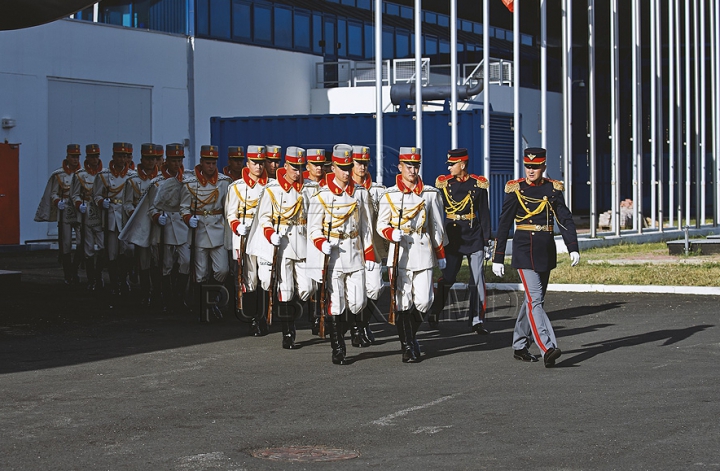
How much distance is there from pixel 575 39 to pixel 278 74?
50.0ft

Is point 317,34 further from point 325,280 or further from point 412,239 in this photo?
point 325,280

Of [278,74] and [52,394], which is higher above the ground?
[278,74]

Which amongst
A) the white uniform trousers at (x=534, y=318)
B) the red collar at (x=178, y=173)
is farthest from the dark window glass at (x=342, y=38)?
the white uniform trousers at (x=534, y=318)

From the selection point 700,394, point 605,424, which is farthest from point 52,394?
point 700,394

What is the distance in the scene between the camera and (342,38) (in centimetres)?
3916

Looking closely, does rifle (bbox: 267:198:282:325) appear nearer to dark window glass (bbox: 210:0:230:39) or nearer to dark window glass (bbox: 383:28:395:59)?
dark window glass (bbox: 210:0:230:39)

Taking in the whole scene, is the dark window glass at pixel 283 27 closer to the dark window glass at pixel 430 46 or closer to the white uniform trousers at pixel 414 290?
the dark window glass at pixel 430 46

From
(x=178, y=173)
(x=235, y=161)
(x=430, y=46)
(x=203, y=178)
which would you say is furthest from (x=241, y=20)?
(x=203, y=178)

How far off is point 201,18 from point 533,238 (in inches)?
944

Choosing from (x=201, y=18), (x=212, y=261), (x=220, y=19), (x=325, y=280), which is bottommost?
(x=325, y=280)

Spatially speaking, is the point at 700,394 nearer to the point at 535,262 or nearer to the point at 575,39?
the point at 535,262

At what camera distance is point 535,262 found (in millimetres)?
10211

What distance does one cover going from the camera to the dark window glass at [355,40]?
3959 centimetres

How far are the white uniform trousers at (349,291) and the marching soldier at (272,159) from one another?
2.55m
